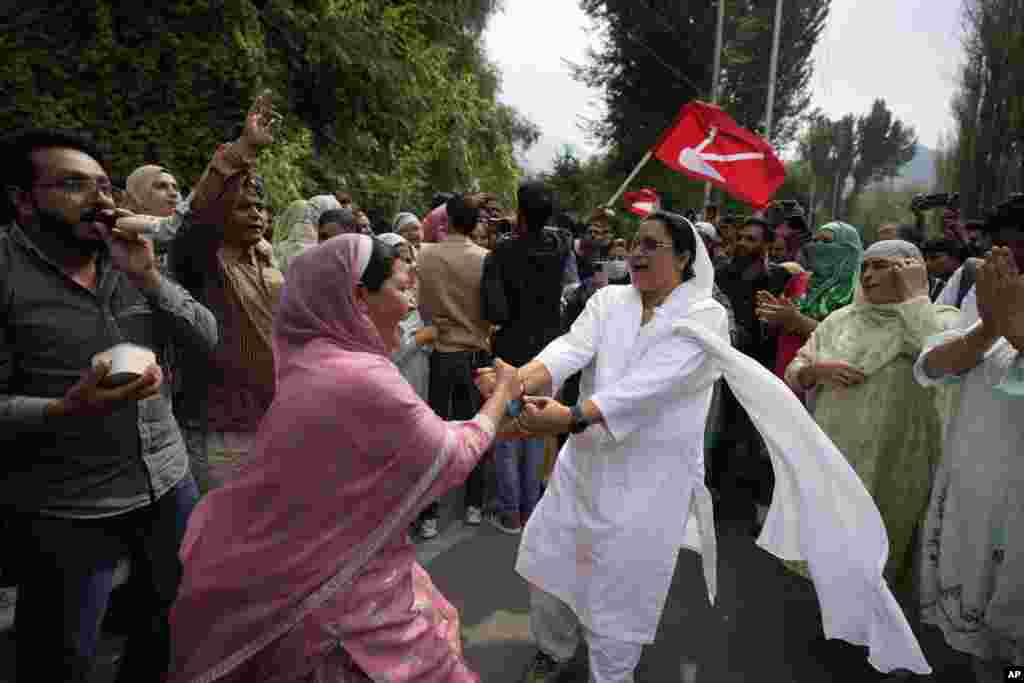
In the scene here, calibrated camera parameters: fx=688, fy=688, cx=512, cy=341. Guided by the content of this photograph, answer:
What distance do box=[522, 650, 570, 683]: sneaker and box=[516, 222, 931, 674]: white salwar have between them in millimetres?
375

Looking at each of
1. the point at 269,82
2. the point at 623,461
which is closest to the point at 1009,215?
the point at 623,461

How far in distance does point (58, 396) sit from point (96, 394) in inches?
13.2

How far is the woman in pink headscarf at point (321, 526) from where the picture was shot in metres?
1.75

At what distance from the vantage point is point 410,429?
1.81 meters

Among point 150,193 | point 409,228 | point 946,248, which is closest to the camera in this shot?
point 150,193

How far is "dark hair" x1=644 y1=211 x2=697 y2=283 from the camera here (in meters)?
2.92

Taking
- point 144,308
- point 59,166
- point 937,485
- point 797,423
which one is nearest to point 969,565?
point 937,485

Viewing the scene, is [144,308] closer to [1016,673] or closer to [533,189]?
[533,189]

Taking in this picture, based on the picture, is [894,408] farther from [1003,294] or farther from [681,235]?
[681,235]

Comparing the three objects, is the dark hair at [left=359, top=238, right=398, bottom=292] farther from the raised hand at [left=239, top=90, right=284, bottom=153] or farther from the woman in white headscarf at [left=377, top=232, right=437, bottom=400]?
the woman in white headscarf at [left=377, top=232, right=437, bottom=400]

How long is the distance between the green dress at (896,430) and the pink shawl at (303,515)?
8.48ft

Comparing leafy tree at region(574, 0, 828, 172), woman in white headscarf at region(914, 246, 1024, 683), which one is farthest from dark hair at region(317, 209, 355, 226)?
leafy tree at region(574, 0, 828, 172)

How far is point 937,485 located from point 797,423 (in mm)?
873

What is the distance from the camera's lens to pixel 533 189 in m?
4.44
